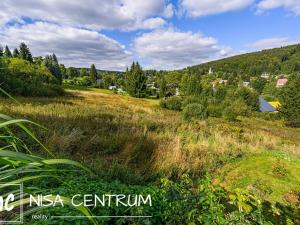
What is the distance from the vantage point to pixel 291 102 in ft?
133

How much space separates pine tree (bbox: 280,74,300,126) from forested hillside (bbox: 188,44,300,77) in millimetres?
82642

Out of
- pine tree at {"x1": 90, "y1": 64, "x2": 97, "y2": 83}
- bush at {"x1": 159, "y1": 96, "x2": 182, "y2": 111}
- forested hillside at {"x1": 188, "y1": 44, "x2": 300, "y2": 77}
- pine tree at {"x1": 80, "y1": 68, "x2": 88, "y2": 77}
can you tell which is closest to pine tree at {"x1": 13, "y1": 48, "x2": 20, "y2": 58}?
pine tree at {"x1": 90, "y1": 64, "x2": 97, "y2": 83}

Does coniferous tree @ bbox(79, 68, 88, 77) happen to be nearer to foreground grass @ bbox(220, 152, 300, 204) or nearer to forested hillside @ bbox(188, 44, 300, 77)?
forested hillside @ bbox(188, 44, 300, 77)

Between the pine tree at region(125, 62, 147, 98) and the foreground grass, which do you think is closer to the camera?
the foreground grass

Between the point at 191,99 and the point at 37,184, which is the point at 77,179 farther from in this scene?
the point at 191,99

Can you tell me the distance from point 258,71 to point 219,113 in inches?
4341

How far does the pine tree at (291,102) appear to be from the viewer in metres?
39.9

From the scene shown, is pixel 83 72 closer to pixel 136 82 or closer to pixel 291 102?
pixel 136 82

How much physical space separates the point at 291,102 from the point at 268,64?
107 metres

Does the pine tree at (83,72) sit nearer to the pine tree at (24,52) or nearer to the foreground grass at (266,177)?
the pine tree at (24,52)

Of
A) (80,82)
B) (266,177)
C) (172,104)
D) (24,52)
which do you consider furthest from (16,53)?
(266,177)

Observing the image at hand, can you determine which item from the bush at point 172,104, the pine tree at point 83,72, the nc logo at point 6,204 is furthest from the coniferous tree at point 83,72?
the nc logo at point 6,204

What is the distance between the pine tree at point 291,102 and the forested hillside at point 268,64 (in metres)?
82.6

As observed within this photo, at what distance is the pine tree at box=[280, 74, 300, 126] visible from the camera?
3991cm
